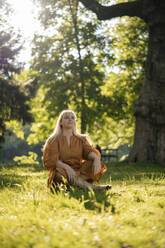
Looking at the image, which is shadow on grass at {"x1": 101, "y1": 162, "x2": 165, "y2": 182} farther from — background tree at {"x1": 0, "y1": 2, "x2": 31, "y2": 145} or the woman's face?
background tree at {"x1": 0, "y1": 2, "x2": 31, "y2": 145}

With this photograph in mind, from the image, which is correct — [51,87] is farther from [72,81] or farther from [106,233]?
[106,233]

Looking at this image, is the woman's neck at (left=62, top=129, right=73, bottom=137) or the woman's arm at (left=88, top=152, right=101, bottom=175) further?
the woman's neck at (left=62, top=129, right=73, bottom=137)

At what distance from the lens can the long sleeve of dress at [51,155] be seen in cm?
518

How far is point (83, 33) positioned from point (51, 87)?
381 centimetres

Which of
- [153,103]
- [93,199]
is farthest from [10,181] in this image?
[153,103]

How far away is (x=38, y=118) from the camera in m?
23.5

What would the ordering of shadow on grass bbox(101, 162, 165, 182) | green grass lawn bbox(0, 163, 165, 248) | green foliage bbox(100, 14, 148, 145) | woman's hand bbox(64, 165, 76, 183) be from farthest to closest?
green foliage bbox(100, 14, 148, 145)
shadow on grass bbox(101, 162, 165, 182)
woman's hand bbox(64, 165, 76, 183)
green grass lawn bbox(0, 163, 165, 248)

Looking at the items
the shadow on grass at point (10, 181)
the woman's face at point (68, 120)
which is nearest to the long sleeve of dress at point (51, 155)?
the woman's face at point (68, 120)

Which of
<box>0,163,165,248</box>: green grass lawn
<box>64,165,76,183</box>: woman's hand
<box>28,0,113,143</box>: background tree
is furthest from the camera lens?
<box>28,0,113,143</box>: background tree

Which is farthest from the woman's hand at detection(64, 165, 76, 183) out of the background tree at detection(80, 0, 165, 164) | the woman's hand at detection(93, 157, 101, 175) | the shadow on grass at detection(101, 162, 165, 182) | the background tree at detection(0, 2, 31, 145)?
the background tree at detection(0, 2, 31, 145)

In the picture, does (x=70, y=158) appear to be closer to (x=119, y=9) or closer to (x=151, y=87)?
(x=151, y=87)

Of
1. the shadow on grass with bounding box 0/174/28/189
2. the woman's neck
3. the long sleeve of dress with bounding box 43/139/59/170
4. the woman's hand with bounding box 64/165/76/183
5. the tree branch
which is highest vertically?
the tree branch

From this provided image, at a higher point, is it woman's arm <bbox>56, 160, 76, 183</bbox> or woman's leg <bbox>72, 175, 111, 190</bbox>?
woman's arm <bbox>56, 160, 76, 183</bbox>

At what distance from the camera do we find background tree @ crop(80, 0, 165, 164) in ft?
41.9
